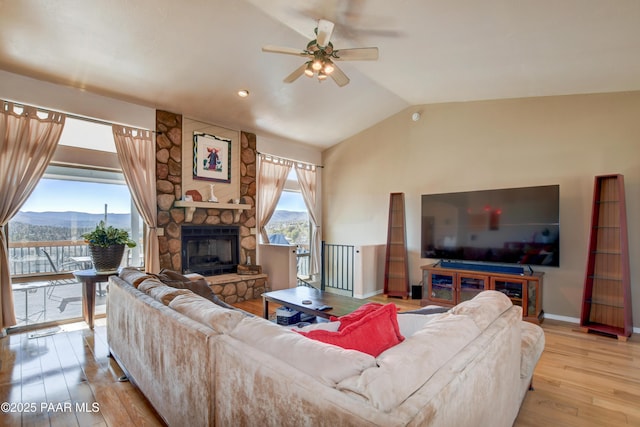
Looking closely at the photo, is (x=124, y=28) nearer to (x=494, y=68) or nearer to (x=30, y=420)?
(x=30, y=420)

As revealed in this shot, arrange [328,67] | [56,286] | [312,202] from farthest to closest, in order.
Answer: [312,202], [56,286], [328,67]

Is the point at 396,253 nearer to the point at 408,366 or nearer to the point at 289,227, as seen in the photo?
the point at 289,227

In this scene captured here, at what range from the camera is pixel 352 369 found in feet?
3.20

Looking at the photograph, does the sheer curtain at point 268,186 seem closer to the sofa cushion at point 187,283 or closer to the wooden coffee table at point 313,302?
the wooden coffee table at point 313,302

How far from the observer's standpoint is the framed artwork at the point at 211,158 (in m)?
4.73

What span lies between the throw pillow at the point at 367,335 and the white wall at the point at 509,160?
150 inches

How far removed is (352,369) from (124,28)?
11.4 ft

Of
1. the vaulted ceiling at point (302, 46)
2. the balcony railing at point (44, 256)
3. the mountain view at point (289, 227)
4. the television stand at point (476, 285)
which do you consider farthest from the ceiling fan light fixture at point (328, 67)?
the balcony railing at point (44, 256)

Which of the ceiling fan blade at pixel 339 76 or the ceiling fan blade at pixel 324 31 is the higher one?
the ceiling fan blade at pixel 324 31

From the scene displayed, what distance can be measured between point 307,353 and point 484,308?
1.05 meters

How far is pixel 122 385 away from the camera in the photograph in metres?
2.37

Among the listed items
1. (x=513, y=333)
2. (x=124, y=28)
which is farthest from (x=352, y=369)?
(x=124, y=28)

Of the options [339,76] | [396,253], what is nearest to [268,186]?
[396,253]

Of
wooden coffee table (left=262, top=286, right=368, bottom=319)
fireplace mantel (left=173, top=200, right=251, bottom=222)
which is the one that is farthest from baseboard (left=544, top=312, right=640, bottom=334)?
fireplace mantel (left=173, top=200, right=251, bottom=222)
